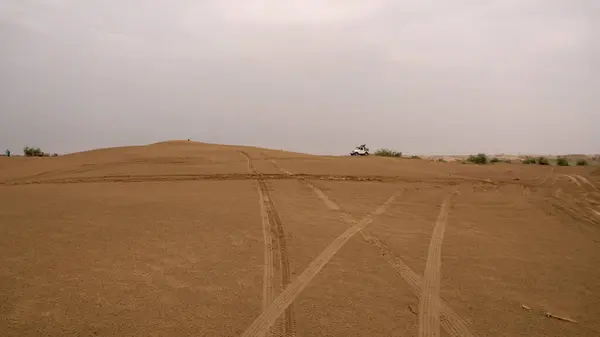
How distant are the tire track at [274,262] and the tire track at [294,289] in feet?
0.18

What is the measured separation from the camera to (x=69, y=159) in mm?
14305

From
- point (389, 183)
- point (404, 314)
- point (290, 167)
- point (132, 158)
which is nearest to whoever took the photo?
point (404, 314)

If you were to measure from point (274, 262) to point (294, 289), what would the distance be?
0.68 m

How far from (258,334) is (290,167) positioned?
10.3m

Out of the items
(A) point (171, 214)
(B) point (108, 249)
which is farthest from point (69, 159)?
(B) point (108, 249)

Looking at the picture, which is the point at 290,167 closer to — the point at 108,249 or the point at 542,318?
the point at 108,249

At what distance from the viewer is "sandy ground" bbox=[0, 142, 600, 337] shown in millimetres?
2738

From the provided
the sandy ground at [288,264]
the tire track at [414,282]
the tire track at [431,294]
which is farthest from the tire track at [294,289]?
the tire track at [431,294]

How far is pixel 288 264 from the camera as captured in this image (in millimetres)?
3871

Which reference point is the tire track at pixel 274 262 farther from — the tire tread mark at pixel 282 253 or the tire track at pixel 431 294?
the tire track at pixel 431 294

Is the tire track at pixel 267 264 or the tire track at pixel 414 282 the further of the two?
the tire track at pixel 267 264

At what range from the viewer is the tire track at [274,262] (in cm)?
270

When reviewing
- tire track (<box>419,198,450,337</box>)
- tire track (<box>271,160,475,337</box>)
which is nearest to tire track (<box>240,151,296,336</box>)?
tire track (<box>419,198,450,337</box>)

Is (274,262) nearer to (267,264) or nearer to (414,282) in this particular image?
(267,264)
